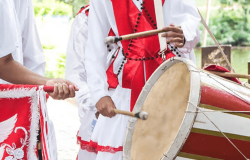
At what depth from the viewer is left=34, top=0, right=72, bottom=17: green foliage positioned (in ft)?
40.4

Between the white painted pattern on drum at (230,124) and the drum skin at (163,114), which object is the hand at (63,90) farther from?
the white painted pattern on drum at (230,124)

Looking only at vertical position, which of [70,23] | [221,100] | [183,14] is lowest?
[221,100]

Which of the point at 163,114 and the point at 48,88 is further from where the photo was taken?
the point at 163,114

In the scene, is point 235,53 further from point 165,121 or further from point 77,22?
point 165,121

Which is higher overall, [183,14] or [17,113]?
[183,14]

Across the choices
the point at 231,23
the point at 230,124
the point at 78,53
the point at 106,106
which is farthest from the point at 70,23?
the point at 230,124

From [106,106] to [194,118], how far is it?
72 centimetres

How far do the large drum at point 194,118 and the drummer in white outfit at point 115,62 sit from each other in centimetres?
30

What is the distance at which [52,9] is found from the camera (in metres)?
12.4

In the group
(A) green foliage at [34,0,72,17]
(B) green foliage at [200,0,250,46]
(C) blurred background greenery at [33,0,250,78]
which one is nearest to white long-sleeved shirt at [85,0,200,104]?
(C) blurred background greenery at [33,0,250,78]

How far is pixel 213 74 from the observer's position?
240cm

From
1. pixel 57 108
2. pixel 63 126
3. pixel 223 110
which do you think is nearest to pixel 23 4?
pixel 223 110

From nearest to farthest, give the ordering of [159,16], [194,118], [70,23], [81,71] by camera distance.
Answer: [194,118] < [159,16] < [81,71] < [70,23]

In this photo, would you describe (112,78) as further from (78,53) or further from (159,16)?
(78,53)
